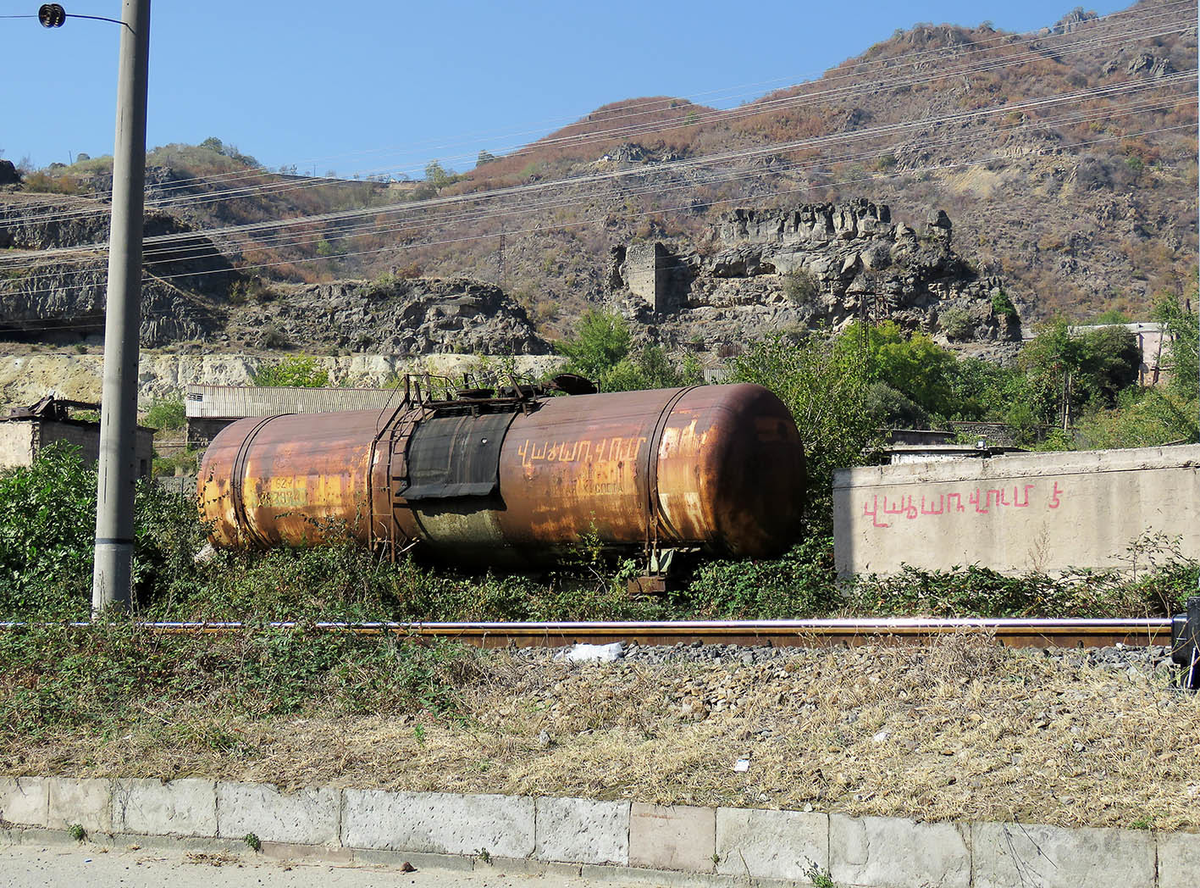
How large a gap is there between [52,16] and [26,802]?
6494 millimetres

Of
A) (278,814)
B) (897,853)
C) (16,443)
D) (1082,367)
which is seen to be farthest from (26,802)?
(1082,367)

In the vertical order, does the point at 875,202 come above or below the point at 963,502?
above

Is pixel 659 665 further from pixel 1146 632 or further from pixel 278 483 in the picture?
pixel 278 483

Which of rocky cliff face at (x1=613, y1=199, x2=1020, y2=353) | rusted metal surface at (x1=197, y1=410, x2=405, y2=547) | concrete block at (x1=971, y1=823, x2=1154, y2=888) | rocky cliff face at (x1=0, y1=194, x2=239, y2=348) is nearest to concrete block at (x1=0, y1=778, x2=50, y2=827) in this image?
concrete block at (x1=971, y1=823, x2=1154, y2=888)

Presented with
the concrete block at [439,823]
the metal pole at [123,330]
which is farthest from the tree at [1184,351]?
the concrete block at [439,823]

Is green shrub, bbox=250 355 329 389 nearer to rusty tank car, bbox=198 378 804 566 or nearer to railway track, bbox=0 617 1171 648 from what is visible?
rusty tank car, bbox=198 378 804 566

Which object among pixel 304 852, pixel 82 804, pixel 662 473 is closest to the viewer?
pixel 304 852

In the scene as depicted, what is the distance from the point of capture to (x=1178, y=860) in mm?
4559

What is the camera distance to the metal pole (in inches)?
363

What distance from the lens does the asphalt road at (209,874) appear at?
5.49 metres

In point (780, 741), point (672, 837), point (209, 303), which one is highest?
point (209, 303)

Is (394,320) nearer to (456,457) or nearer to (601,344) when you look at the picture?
(601,344)

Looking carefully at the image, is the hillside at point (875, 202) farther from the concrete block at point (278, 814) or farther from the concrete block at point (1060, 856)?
the concrete block at point (1060, 856)

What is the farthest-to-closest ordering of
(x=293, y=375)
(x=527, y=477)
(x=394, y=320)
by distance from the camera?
(x=394, y=320)
(x=293, y=375)
(x=527, y=477)
